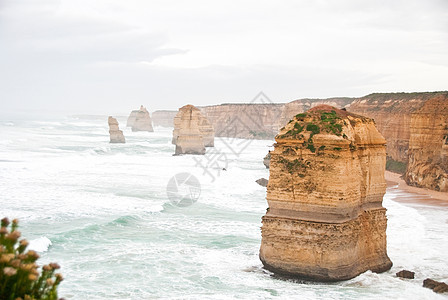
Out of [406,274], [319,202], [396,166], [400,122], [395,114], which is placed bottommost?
[406,274]

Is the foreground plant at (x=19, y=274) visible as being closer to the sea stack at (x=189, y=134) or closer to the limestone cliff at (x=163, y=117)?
the sea stack at (x=189, y=134)

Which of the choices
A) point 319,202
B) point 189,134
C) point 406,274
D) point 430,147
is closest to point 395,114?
point 430,147

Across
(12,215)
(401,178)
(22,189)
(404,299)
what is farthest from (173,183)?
(404,299)

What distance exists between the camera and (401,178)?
42.2 meters

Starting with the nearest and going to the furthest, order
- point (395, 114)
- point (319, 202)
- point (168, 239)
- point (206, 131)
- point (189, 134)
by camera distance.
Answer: point (319, 202) → point (168, 239) → point (395, 114) → point (189, 134) → point (206, 131)

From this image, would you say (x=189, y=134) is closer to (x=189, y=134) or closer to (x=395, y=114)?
(x=189, y=134)

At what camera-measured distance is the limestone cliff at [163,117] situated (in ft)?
549

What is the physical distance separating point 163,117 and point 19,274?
165m

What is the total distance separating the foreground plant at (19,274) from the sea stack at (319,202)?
917 cm

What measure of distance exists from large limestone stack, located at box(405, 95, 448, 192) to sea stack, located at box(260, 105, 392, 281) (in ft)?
73.5

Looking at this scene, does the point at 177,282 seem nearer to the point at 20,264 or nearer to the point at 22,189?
the point at 20,264

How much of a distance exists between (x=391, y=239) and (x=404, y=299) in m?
6.85

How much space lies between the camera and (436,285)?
1410cm

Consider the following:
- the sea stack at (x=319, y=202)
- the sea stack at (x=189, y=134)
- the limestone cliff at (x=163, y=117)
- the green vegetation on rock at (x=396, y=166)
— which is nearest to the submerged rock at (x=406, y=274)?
the sea stack at (x=319, y=202)
